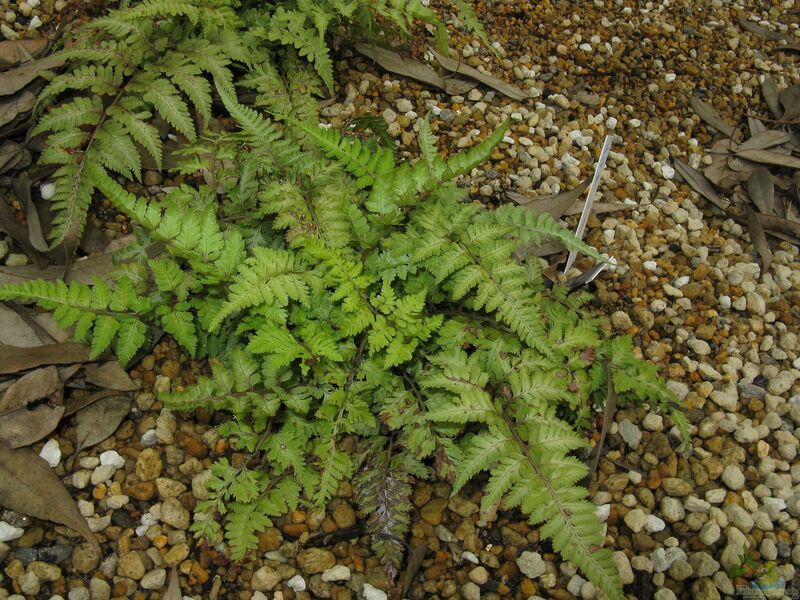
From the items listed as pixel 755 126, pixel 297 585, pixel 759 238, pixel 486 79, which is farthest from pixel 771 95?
pixel 297 585

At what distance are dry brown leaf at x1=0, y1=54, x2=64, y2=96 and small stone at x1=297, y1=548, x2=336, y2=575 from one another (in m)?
2.36

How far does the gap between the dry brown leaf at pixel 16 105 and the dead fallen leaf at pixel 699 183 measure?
313cm

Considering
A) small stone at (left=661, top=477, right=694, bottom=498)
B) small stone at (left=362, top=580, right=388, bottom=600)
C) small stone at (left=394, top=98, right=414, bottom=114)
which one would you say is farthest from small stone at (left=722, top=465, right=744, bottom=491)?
small stone at (left=394, top=98, right=414, bottom=114)

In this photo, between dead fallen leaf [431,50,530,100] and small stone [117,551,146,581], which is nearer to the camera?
small stone [117,551,146,581]

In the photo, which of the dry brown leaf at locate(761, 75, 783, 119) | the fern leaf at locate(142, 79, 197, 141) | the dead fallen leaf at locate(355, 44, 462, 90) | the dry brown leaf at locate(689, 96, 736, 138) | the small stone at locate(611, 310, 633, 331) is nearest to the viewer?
the fern leaf at locate(142, 79, 197, 141)

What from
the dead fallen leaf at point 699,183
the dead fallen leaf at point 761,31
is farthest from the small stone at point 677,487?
the dead fallen leaf at point 761,31

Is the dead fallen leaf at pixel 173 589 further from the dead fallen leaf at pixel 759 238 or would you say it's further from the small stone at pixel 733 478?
the dead fallen leaf at pixel 759 238

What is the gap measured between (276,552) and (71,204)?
1541mm

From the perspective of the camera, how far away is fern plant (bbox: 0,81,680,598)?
2.20 m

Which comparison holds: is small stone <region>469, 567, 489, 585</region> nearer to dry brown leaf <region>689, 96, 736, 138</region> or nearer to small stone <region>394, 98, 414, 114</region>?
small stone <region>394, 98, 414, 114</region>

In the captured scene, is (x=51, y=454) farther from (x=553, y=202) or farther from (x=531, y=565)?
(x=553, y=202)

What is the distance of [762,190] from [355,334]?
2.38m

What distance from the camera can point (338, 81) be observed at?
11.2ft

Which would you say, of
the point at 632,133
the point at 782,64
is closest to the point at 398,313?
the point at 632,133
